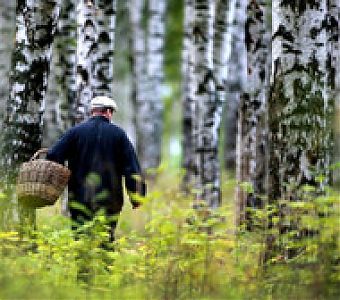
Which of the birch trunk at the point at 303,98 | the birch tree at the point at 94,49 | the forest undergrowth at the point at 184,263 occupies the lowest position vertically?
the forest undergrowth at the point at 184,263

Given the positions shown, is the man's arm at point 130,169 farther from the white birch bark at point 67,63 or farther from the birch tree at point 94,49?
the white birch bark at point 67,63

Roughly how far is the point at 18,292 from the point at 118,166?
4.04 m

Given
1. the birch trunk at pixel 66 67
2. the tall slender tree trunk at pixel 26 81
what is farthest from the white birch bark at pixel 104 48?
the tall slender tree trunk at pixel 26 81

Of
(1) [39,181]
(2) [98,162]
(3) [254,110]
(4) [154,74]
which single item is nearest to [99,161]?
(2) [98,162]

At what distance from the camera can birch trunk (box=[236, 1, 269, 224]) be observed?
13484 mm

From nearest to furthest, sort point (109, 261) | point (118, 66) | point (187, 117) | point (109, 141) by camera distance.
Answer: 1. point (109, 261)
2. point (109, 141)
3. point (187, 117)
4. point (118, 66)

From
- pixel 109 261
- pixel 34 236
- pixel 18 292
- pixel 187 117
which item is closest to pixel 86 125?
pixel 34 236

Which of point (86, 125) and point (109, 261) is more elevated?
point (86, 125)

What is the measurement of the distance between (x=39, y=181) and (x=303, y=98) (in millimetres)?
3111

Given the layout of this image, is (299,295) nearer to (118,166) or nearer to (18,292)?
(18,292)

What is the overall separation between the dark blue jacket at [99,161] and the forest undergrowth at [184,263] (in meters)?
1.42

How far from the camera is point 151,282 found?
772cm

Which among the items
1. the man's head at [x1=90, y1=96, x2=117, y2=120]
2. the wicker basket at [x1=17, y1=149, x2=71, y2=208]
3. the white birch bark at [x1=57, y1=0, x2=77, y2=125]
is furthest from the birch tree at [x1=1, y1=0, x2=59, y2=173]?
the white birch bark at [x1=57, y1=0, x2=77, y2=125]

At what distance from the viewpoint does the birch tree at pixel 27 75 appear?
10.3 m
